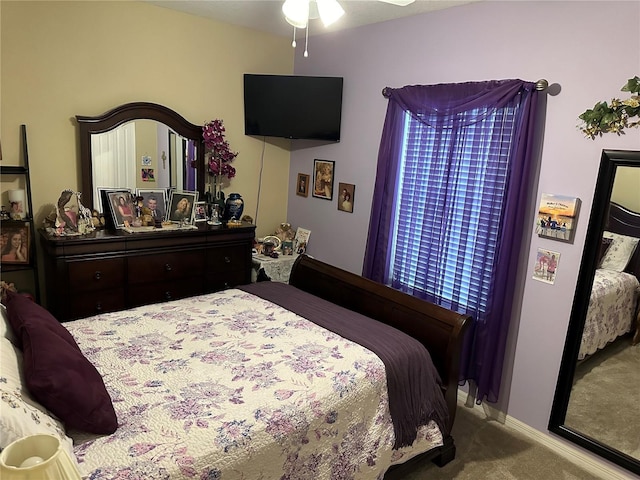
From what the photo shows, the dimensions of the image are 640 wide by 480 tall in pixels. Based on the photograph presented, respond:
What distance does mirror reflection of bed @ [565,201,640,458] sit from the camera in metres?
2.23

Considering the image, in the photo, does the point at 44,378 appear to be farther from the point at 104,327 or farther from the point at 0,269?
the point at 0,269

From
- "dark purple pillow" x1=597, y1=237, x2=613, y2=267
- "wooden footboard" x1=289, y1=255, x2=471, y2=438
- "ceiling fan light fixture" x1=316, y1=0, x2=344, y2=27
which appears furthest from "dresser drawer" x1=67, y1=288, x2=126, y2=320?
"dark purple pillow" x1=597, y1=237, x2=613, y2=267

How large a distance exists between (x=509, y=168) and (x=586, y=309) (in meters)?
0.86

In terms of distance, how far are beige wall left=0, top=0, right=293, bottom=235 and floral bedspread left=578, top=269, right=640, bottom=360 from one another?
2.77 metres

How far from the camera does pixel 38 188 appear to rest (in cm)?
300

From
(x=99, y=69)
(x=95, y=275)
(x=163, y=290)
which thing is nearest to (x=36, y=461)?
(x=95, y=275)

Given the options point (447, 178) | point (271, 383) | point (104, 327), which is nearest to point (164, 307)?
point (104, 327)

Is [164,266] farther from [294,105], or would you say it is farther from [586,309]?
[586,309]

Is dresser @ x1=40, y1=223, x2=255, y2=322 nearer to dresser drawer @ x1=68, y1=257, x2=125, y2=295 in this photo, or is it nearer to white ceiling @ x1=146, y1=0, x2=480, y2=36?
dresser drawer @ x1=68, y1=257, x2=125, y2=295

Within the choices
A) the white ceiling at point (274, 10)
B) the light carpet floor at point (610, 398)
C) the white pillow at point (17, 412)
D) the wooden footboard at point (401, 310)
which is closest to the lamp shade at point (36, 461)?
the white pillow at point (17, 412)

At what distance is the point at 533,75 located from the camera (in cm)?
254

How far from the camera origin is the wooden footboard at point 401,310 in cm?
226

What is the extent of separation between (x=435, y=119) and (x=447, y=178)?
388mm

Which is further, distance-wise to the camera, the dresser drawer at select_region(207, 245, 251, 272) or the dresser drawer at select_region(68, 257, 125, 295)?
the dresser drawer at select_region(207, 245, 251, 272)
